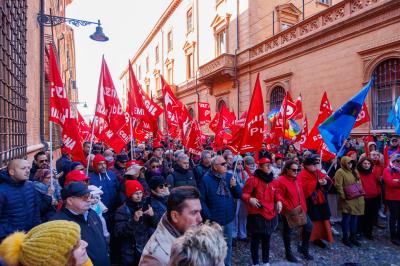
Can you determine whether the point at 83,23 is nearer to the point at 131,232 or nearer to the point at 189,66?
the point at 131,232

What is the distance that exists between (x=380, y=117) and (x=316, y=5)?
39.8 ft

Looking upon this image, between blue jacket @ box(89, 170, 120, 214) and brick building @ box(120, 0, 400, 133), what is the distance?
33.4ft

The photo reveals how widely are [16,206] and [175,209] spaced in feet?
7.09

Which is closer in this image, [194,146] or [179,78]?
[194,146]

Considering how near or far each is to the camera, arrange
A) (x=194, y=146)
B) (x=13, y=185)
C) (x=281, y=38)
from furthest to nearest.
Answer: (x=281, y=38), (x=194, y=146), (x=13, y=185)

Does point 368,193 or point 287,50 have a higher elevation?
point 287,50

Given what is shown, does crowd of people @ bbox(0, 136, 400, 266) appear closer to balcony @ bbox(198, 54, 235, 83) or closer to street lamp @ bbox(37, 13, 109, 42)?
street lamp @ bbox(37, 13, 109, 42)

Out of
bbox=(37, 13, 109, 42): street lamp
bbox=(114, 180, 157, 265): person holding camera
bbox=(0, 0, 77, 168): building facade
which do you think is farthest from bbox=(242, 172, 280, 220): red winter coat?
bbox=(37, 13, 109, 42): street lamp

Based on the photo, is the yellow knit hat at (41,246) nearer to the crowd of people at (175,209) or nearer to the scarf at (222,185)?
the crowd of people at (175,209)

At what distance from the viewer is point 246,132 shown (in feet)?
17.0

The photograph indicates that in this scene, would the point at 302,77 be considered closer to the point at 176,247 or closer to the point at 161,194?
the point at 161,194

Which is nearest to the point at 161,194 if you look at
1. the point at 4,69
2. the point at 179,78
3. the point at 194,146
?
the point at 4,69

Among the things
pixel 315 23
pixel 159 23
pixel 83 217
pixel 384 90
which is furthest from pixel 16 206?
pixel 159 23

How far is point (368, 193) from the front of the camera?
591cm
